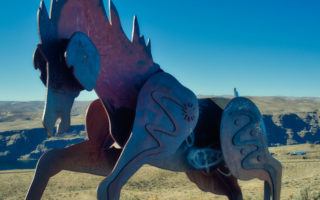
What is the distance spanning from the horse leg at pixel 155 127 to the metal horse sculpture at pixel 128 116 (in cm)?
1

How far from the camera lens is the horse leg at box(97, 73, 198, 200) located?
5.79 m

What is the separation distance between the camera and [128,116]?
21.1ft

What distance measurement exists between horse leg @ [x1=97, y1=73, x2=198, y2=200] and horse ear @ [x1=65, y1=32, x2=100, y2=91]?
761mm

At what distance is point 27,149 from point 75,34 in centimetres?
7269

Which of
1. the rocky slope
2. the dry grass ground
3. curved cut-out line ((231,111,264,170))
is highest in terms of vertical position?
curved cut-out line ((231,111,264,170))

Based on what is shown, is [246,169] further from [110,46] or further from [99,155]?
[110,46]

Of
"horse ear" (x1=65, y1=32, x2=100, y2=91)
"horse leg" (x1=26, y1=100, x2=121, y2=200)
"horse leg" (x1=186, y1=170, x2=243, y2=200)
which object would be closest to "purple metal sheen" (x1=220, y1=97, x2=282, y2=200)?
"horse leg" (x1=186, y1=170, x2=243, y2=200)

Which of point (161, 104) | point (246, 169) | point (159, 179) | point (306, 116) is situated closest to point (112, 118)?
point (161, 104)

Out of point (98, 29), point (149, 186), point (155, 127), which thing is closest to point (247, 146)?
point (155, 127)

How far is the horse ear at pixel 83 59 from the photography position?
5527mm

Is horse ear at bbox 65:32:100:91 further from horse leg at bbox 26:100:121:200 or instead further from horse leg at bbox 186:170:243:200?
horse leg at bbox 186:170:243:200

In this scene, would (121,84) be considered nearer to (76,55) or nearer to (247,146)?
(76,55)

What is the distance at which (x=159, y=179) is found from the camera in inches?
1235

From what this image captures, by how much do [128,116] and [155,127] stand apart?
51cm
